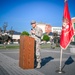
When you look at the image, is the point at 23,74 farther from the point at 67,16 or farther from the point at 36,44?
the point at 67,16

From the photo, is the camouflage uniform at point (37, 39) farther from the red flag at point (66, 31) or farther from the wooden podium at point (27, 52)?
the red flag at point (66, 31)

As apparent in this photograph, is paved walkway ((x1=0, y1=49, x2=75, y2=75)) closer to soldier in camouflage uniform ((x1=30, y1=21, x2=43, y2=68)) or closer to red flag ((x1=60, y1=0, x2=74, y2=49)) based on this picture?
soldier in camouflage uniform ((x1=30, y1=21, x2=43, y2=68))

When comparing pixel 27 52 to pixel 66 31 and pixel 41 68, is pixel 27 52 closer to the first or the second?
pixel 41 68

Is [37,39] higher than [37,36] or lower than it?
lower

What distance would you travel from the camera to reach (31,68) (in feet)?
28.2

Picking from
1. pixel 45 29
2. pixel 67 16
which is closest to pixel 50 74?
pixel 67 16

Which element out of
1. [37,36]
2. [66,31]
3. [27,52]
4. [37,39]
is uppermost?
[66,31]

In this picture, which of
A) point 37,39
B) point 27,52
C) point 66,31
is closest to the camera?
point 66,31

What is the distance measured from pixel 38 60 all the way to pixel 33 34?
1.27 meters

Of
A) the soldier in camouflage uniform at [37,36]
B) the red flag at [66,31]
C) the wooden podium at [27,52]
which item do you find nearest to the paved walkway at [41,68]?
the wooden podium at [27,52]

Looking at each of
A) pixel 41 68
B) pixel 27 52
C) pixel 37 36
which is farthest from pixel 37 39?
pixel 41 68

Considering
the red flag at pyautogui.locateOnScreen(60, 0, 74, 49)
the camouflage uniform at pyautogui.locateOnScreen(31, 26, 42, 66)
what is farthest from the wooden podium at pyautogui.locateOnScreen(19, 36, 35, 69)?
the red flag at pyautogui.locateOnScreen(60, 0, 74, 49)

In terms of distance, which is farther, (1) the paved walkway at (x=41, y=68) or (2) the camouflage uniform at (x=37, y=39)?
(2) the camouflage uniform at (x=37, y=39)

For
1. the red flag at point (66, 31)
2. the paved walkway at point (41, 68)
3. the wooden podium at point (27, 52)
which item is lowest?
the paved walkway at point (41, 68)
